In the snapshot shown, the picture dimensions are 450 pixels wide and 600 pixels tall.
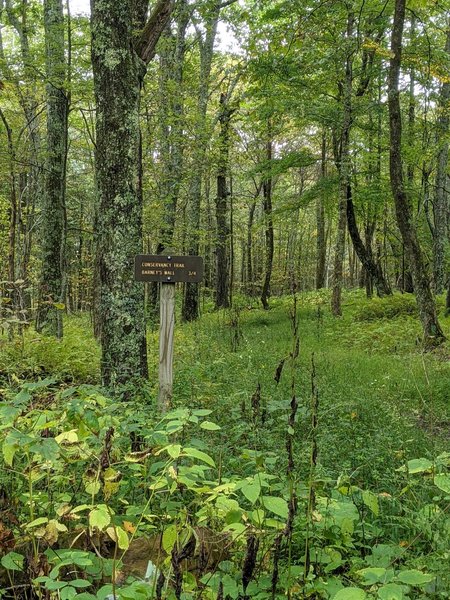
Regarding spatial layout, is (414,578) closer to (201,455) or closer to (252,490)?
(252,490)

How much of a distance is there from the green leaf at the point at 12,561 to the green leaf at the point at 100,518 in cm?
50

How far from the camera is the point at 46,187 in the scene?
33.9ft

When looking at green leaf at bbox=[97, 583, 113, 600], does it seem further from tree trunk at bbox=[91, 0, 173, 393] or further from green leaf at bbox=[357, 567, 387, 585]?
tree trunk at bbox=[91, 0, 173, 393]

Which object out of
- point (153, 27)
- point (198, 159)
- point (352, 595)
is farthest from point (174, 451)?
point (198, 159)

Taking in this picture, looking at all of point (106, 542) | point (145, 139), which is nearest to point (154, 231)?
point (145, 139)

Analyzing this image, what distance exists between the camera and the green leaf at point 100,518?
1.62 m

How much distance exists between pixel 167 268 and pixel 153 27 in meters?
3.07

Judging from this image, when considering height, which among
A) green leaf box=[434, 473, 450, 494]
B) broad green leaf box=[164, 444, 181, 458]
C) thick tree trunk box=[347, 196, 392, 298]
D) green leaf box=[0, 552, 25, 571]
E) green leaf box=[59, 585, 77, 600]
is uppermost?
thick tree trunk box=[347, 196, 392, 298]

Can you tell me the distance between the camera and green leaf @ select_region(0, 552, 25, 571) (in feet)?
6.09

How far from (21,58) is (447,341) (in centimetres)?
971

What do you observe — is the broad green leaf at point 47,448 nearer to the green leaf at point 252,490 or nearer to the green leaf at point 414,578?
the green leaf at point 252,490

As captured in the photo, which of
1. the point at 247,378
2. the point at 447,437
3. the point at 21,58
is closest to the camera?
the point at 447,437

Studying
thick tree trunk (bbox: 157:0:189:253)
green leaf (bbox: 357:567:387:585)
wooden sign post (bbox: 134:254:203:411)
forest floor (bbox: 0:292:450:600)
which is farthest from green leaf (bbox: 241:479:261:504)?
thick tree trunk (bbox: 157:0:189:253)

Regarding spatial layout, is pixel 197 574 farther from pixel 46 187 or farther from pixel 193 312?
pixel 193 312
